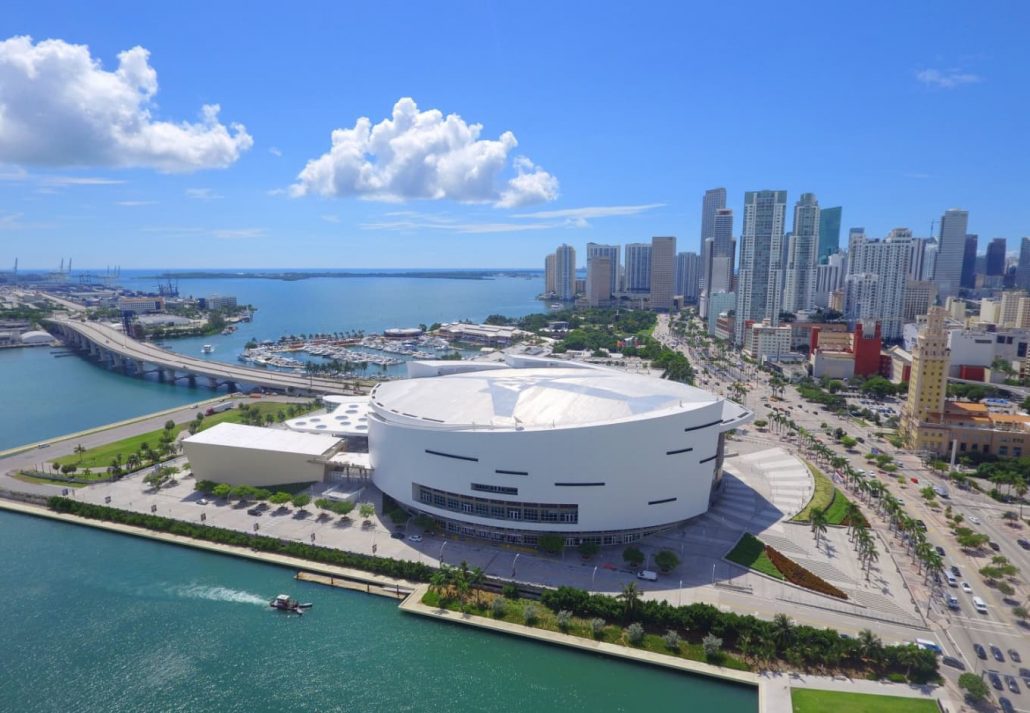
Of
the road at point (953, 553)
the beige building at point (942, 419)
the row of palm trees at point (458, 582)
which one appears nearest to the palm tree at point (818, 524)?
the road at point (953, 553)

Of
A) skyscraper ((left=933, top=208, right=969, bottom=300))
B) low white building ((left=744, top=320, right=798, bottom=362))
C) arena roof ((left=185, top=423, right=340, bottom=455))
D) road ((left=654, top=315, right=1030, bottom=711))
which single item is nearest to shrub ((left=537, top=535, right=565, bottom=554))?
road ((left=654, top=315, right=1030, bottom=711))

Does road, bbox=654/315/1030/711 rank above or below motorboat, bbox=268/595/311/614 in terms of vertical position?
above

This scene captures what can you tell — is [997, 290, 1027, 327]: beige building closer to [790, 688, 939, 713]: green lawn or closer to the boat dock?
[790, 688, 939, 713]: green lawn

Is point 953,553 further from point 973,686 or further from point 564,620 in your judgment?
point 564,620

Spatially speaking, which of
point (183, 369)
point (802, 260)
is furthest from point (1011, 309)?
point (183, 369)

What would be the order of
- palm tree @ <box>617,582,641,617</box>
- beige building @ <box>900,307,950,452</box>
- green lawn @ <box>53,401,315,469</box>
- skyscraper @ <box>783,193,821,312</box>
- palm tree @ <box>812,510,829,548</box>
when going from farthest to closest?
skyscraper @ <box>783,193,821,312</box> → beige building @ <box>900,307,950,452</box> → green lawn @ <box>53,401,315,469</box> → palm tree @ <box>812,510,829,548</box> → palm tree @ <box>617,582,641,617</box>

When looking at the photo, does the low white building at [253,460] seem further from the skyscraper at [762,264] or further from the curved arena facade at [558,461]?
the skyscraper at [762,264]
